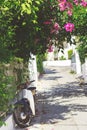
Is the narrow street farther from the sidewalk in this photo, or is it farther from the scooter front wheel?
the scooter front wheel

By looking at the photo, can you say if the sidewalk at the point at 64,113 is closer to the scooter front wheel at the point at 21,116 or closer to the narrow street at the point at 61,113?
the narrow street at the point at 61,113

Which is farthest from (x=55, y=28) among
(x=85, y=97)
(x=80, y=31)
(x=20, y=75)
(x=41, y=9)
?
(x=85, y=97)

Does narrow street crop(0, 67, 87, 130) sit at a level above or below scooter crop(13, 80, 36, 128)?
below

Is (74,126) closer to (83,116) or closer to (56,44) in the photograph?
(83,116)

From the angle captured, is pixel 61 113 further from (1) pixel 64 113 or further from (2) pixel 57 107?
(2) pixel 57 107

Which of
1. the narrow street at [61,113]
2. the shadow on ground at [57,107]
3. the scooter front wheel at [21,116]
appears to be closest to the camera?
the scooter front wheel at [21,116]

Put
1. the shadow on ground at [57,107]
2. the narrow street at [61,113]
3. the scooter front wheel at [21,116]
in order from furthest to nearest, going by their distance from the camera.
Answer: the shadow on ground at [57,107], the narrow street at [61,113], the scooter front wheel at [21,116]

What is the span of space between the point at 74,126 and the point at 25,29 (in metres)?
2.80

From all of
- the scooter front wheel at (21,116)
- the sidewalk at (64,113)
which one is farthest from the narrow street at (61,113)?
the scooter front wheel at (21,116)

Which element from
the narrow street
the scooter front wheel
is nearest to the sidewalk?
the narrow street

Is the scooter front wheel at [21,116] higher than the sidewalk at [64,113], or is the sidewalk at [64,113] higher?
the scooter front wheel at [21,116]

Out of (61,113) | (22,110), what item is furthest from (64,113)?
(22,110)

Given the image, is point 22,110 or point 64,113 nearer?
point 22,110

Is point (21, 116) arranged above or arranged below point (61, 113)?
above
